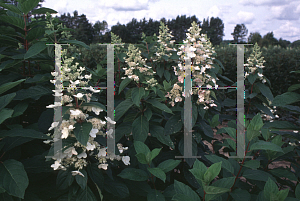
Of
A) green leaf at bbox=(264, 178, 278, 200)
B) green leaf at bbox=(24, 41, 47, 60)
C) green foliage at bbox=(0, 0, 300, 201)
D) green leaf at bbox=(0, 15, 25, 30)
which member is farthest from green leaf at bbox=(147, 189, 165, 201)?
green leaf at bbox=(0, 15, 25, 30)

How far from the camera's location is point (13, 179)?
4.09 ft

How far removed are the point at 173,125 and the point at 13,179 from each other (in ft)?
4.13

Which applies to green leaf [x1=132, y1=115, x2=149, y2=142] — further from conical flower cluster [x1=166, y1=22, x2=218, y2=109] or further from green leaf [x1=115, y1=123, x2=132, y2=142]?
conical flower cluster [x1=166, y1=22, x2=218, y2=109]

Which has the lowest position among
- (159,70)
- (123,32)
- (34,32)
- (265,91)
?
(265,91)

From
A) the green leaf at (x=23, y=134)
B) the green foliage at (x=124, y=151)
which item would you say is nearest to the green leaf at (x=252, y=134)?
the green foliage at (x=124, y=151)

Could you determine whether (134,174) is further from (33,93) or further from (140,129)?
(33,93)

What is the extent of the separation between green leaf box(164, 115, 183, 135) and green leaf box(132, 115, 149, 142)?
0.21 meters

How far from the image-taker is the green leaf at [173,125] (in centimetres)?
188

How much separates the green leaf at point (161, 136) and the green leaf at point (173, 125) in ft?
0.15

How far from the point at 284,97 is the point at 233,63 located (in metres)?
6.44

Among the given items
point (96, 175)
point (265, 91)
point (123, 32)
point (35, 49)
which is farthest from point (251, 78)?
point (123, 32)

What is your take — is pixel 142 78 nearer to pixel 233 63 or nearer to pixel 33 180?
pixel 33 180

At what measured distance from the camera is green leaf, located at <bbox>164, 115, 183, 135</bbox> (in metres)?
1.88

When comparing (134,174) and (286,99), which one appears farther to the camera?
(286,99)
